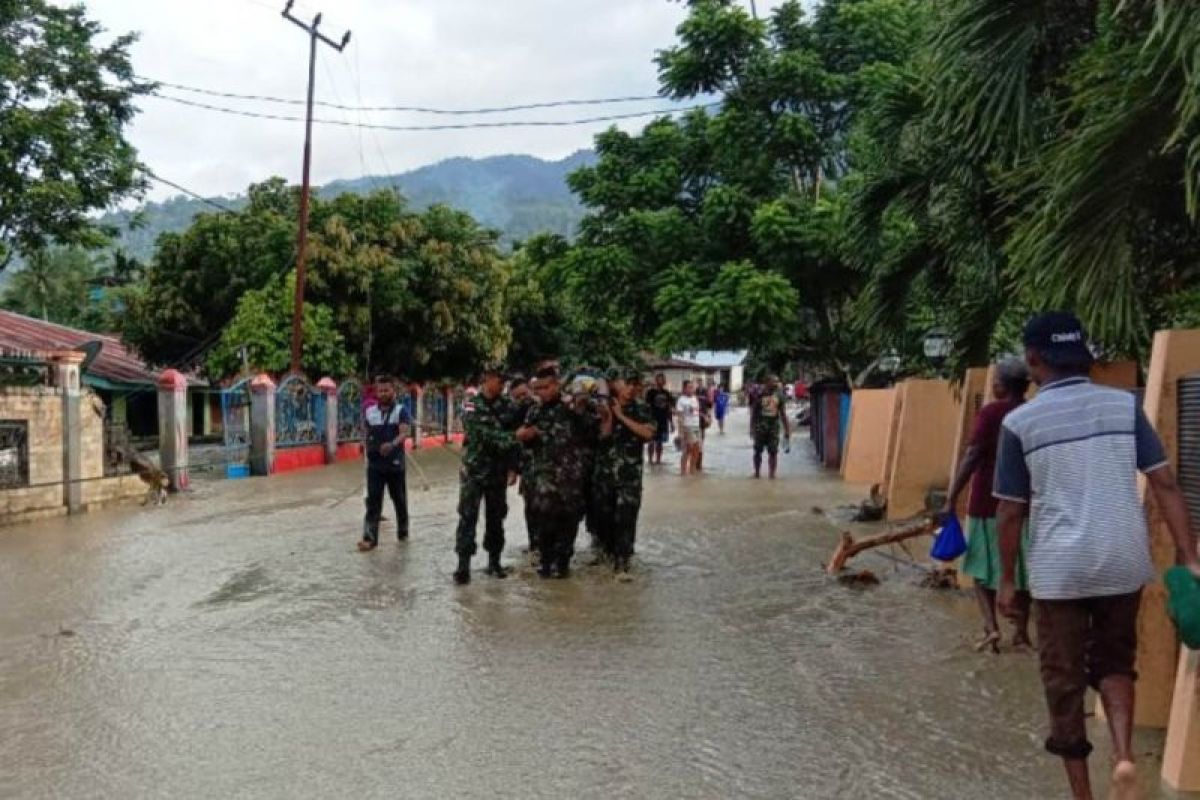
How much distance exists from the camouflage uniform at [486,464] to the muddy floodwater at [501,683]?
0.47 metres

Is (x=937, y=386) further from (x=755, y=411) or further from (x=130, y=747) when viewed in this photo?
(x=130, y=747)

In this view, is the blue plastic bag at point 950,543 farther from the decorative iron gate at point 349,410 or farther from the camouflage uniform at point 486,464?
the decorative iron gate at point 349,410

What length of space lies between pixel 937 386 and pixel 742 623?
223 inches

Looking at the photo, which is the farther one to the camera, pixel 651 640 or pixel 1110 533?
pixel 651 640

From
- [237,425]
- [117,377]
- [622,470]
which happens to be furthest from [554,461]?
[117,377]

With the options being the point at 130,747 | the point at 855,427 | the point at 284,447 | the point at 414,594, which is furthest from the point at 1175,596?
the point at 284,447

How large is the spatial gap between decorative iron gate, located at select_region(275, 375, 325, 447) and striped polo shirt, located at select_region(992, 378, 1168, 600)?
1930cm

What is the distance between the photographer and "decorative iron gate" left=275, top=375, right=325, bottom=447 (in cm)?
2167

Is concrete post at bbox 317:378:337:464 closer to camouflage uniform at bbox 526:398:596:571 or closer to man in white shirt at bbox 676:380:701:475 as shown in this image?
man in white shirt at bbox 676:380:701:475

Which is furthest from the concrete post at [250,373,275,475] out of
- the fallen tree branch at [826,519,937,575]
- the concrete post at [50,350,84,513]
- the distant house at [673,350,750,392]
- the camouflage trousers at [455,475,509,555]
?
the distant house at [673,350,750,392]

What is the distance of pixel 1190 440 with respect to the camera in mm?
4465

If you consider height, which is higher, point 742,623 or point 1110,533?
point 1110,533

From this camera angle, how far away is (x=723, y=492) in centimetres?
1591

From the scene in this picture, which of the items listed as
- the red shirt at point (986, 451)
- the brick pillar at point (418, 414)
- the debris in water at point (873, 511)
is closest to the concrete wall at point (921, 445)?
the debris in water at point (873, 511)
